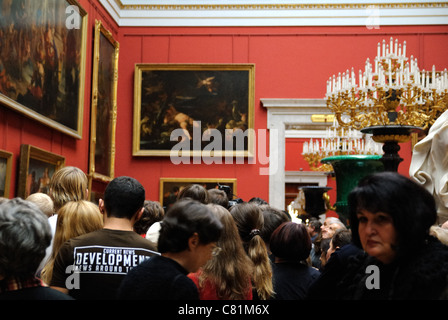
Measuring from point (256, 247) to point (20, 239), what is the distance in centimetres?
191

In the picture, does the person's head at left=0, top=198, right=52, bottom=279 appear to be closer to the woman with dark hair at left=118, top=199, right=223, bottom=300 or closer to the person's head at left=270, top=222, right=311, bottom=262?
the woman with dark hair at left=118, top=199, right=223, bottom=300

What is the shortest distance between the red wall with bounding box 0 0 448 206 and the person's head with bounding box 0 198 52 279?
41.4 ft

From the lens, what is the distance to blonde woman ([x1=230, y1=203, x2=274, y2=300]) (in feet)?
12.1

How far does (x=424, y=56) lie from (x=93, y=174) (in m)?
9.22

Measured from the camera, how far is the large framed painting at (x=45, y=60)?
28.6ft

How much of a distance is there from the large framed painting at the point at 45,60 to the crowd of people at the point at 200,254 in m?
5.81

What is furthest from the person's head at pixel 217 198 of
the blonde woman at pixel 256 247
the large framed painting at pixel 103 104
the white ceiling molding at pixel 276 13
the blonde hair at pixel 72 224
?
the white ceiling molding at pixel 276 13

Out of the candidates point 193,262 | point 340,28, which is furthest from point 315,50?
point 193,262

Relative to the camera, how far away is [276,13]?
15273mm

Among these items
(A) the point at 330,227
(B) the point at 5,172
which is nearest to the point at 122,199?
(A) the point at 330,227

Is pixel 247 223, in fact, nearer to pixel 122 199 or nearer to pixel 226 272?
pixel 226 272

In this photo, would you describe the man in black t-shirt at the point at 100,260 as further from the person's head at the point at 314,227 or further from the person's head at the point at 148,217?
the person's head at the point at 314,227

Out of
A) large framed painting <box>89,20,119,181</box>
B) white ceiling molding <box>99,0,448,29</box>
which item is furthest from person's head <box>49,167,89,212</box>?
white ceiling molding <box>99,0,448,29</box>

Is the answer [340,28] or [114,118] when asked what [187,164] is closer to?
[114,118]
